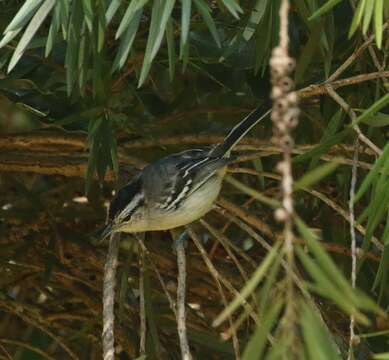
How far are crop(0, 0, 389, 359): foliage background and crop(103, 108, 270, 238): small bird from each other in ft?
0.24

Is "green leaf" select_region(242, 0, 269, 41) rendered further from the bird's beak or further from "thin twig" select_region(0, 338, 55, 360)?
"thin twig" select_region(0, 338, 55, 360)

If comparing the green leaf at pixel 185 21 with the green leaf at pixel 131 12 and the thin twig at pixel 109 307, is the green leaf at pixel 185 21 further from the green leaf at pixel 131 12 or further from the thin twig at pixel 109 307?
the thin twig at pixel 109 307

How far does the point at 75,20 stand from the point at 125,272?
3.84ft

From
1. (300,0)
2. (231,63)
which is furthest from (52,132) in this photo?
(300,0)

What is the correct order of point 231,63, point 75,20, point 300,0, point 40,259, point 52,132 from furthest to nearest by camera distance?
point 40,259 < point 52,132 < point 231,63 < point 300,0 < point 75,20

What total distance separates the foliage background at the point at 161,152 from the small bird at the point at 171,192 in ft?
0.24

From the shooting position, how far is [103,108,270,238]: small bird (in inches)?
147

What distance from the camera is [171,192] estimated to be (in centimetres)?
401

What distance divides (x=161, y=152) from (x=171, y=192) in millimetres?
229

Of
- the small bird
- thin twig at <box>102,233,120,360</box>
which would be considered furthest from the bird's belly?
thin twig at <box>102,233,120,360</box>

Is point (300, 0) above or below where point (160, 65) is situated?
above

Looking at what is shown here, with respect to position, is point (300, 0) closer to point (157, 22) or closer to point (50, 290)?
point (157, 22)

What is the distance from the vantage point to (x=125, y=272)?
359 cm

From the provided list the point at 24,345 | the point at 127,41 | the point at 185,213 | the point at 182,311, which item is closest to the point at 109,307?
the point at 182,311
